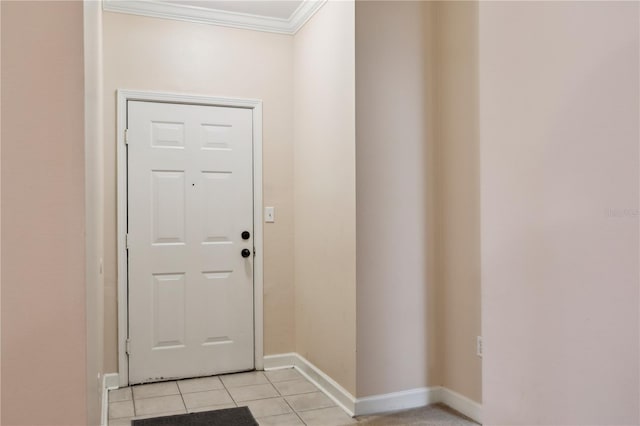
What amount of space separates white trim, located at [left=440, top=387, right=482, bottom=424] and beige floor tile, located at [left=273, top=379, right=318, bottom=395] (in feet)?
2.78

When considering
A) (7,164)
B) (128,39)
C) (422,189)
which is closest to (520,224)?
(7,164)

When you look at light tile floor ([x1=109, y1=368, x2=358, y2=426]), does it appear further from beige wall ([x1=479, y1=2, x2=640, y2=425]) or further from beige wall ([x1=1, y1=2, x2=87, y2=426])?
beige wall ([x1=479, y1=2, x2=640, y2=425])

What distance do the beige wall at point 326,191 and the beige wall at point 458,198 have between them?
1.86 ft

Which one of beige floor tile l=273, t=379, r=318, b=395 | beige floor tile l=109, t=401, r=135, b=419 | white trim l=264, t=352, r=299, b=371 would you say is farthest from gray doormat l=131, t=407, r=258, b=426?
white trim l=264, t=352, r=299, b=371

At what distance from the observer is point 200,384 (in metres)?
3.58

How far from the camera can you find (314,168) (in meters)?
3.62

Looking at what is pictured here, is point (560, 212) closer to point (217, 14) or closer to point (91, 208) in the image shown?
point (91, 208)

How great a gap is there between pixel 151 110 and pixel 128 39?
1.65 ft

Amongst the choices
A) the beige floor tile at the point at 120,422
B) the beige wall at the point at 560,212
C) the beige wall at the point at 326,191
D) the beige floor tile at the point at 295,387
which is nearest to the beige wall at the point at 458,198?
the beige wall at the point at 326,191

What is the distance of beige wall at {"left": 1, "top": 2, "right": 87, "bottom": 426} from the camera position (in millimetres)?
1311

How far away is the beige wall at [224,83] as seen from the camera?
3.54 metres

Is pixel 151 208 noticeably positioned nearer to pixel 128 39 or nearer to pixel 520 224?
pixel 128 39

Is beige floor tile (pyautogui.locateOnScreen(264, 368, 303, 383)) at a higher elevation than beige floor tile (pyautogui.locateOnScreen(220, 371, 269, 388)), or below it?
higher

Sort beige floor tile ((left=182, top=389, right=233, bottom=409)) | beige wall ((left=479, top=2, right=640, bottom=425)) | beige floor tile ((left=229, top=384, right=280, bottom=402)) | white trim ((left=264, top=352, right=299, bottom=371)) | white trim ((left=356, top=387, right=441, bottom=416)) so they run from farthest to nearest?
white trim ((left=264, top=352, right=299, bottom=371)) < beige floor tile ((left=229, top=384, right=280, bottom=402)) < beige floor tile ((left=182, top=389, right=233, bottom=409)) < white trim ((left=356, top=387, right=441, bottom=416)) < beige wall ((left=479, top=2, right=640, bottom=425))
